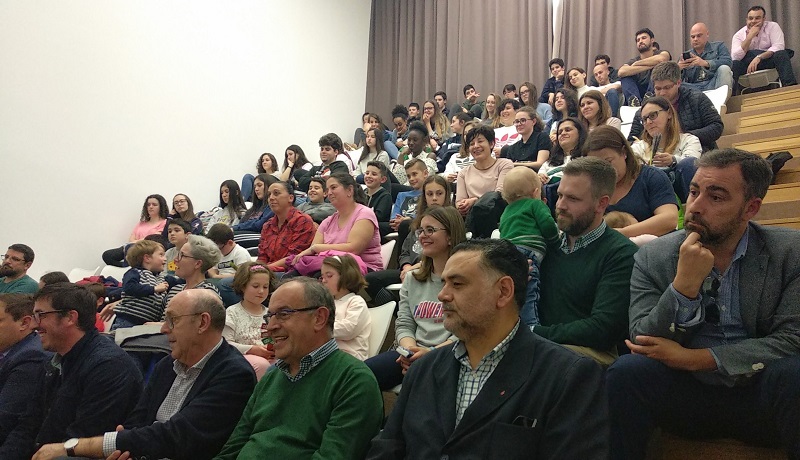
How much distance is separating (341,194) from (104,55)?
4.00 metres

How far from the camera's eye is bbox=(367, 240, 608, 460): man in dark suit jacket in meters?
1.47

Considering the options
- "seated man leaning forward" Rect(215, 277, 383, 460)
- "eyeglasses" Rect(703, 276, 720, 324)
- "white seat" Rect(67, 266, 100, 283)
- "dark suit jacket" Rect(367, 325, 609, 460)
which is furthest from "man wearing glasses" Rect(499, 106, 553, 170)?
"white seat" Rect(67, 266, 100, 283)

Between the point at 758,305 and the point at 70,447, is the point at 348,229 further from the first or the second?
the point at 758,305

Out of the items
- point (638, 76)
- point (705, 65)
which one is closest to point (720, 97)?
point (705, 65)

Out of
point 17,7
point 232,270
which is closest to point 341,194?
point 232,270

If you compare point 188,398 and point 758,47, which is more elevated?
point 758,47

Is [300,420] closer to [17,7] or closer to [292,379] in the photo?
[292,379]

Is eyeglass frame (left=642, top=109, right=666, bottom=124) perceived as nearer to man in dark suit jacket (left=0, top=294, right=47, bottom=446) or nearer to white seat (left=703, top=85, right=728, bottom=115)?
white seat (left=703, top=85, right=728, bottom=115)

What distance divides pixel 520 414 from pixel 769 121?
185 inches

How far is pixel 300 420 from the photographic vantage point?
2002 millimetres

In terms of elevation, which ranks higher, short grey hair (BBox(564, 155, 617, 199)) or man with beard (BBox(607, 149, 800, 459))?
short grey hair (BBox(564, 155, 617, 199))

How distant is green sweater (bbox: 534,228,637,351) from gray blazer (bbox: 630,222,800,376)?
252mm

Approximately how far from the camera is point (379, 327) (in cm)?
313

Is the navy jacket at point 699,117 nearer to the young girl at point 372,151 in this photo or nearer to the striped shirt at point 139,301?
the young girl at point 372,151
